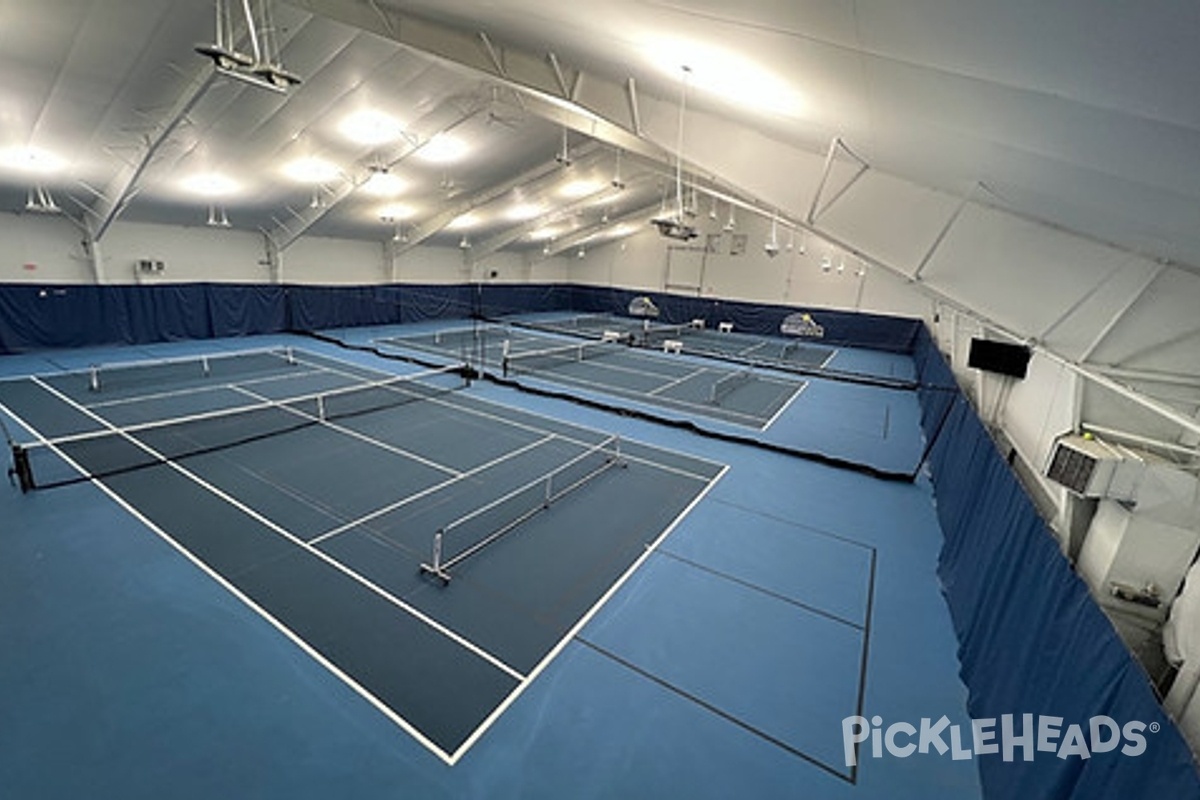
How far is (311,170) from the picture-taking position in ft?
59.5

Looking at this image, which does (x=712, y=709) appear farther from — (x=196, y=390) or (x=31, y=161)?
(x=31, y=161)

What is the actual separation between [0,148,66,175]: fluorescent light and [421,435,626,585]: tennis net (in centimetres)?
1592

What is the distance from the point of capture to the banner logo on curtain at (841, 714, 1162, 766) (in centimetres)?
303

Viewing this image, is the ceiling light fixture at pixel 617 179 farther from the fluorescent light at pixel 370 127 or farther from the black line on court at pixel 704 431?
the black line on court at pixel 704 431

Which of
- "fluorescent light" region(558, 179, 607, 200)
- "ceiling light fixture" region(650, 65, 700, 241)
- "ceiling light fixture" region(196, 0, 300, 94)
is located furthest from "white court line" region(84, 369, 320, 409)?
"fluorescent light" region(558, 179, 607, 200)

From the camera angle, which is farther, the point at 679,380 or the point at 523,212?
the point at 523,212

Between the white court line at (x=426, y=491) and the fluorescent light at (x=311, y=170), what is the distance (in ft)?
43.0

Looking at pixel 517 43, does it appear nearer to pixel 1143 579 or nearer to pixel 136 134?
pixel 136 134

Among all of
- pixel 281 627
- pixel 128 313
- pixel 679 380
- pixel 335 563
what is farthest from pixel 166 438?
pixel 679 380

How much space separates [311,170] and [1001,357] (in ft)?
69.2

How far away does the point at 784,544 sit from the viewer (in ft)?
27.8

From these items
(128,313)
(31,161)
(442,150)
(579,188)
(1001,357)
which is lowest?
(128,313)

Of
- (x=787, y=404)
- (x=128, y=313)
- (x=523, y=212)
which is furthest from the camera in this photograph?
(x=523, y=212)

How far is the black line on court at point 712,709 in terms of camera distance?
4734mm
